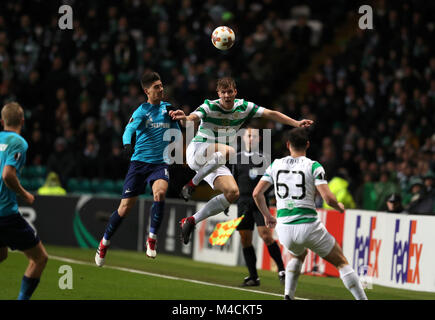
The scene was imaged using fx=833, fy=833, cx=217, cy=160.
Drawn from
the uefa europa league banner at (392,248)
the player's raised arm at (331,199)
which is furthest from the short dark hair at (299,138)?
the uefa europa league banner at (392,248)

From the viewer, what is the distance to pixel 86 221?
19.8 meters

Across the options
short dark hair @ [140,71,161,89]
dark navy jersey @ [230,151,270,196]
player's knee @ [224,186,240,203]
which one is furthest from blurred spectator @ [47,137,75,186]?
player's knee @ [224,186,240,203]

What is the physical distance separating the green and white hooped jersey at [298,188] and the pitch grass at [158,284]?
246 centimetres

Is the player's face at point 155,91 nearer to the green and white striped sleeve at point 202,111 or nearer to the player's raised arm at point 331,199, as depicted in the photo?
the green and white striped sleeve at point 202,111

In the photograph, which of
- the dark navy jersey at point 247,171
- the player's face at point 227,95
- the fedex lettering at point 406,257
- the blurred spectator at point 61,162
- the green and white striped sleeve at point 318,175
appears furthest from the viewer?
the blurred spectator at point 61,162

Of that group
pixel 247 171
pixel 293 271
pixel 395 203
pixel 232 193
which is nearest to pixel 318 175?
pixel 293 271

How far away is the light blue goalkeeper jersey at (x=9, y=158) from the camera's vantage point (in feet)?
28.6

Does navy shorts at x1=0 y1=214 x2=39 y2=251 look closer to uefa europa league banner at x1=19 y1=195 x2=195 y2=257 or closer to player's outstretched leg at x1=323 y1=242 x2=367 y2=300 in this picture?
player's outstretched leg at x1=323 y1=242 x2=367 y2=300

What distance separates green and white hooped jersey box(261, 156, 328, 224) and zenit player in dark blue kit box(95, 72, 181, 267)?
2191 millimetres

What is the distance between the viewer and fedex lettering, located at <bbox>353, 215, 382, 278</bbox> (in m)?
14.4

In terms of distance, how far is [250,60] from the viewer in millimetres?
22359

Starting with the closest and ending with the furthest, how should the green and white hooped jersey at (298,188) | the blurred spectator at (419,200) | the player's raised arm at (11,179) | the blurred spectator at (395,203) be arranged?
1. the player's raised arm at (11,179)
2. the green and white hooped jersey at (298,188)
3. the blurred spectator at (395,203)
4. the blurred spectator at (419,200)

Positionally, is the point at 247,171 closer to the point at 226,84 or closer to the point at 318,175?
the point at 226,84
